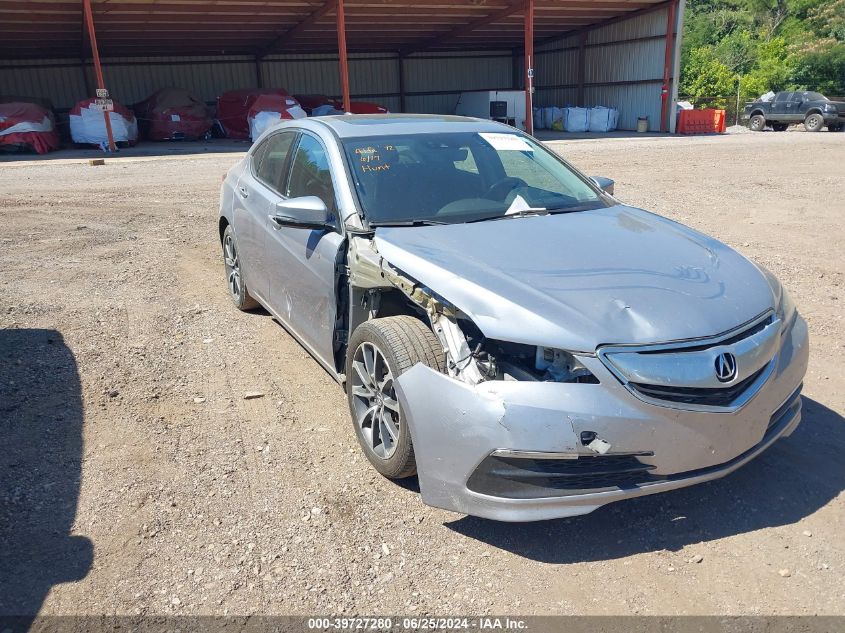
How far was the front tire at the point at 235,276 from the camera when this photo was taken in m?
5.80

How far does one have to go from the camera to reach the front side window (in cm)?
411

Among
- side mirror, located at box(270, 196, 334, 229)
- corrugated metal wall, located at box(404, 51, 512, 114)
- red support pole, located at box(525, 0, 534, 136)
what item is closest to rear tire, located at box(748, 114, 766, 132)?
red support pole, located at box(525, 0, 534, 136)

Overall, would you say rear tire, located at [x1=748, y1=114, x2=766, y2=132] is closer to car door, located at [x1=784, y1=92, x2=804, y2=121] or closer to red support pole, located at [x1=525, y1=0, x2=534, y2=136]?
car door, located at [x1=784, y1=92, x2=804, y2=121]

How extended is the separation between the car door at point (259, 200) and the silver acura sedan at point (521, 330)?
59 cm

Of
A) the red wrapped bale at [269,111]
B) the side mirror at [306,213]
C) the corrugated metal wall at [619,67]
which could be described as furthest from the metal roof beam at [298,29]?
the side mirror at [306,213]

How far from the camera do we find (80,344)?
5.31 m

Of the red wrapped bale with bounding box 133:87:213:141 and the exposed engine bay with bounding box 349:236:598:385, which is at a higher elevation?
the red wrapped bale with bounding box 133:87:213:141

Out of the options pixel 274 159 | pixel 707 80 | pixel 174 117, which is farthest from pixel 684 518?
pixel 707 80

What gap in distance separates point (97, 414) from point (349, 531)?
2.02 metres

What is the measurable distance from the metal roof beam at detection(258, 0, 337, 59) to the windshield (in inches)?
878

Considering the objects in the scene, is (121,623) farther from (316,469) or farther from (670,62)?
(670,62)

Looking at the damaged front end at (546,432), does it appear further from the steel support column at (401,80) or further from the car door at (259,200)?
the steel support column at (401,80)

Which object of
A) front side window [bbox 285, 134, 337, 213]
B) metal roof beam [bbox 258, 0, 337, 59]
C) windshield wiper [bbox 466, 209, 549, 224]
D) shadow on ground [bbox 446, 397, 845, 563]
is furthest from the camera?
metal roof beam [bbox 258, 0, 337, 59]

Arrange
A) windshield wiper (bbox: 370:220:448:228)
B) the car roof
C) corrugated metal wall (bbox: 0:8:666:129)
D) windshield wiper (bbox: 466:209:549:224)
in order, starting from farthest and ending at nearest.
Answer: corrugated metal wall (bbox: 0:8:666:129) → the car roof → windshield wiper (bbox: 466:209:549:224) → windshield wiper (bbox: 370:220:448:228)
